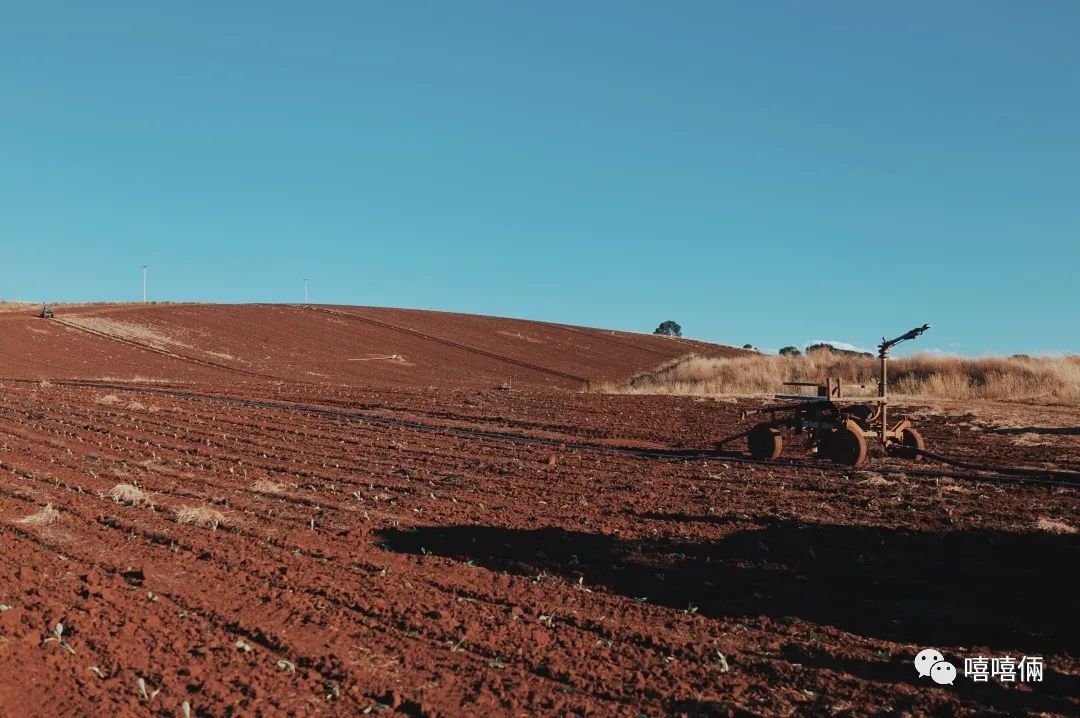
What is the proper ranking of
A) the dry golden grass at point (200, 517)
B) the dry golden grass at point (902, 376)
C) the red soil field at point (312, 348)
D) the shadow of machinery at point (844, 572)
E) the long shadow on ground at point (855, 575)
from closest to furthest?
the long shadow on ground at point (855, 575) < the shadow of machinery at point (844, 572) < the dry golden grass at point (200, 517) < the dry golden grass at point (902, 376) < the red soil field at point (312, 348)

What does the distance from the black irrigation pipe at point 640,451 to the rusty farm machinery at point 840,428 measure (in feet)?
0.97

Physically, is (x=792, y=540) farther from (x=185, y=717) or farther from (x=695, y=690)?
(x=185, y=717)

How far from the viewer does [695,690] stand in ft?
18.3

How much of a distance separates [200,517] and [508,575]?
4070mm

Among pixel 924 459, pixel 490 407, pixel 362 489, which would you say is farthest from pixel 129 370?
pixel 924 459

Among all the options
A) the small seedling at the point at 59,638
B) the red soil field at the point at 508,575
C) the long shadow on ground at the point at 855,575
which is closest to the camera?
the red soil field at the point at 508,575

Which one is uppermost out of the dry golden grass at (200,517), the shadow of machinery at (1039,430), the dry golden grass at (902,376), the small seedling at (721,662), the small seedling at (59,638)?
the dry golden grass at (902,376)

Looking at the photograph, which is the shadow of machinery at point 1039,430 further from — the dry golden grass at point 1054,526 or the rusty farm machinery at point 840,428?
the dry golden grass at point 1054,526

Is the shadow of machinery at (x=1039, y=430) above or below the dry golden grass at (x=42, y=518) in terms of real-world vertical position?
above

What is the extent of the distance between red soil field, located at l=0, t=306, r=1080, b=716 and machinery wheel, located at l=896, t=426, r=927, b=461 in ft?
1.30

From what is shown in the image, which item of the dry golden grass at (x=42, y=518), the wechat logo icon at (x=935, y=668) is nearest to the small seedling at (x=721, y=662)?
the wechat logo icon at (x=935, y=668)

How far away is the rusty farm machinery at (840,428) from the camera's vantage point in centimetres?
1537

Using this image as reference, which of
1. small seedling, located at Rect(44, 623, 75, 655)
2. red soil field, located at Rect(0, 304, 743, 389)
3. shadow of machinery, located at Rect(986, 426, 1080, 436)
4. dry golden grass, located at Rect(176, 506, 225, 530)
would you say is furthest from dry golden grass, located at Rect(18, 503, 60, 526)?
red soil field, located at Rect(0, 304, 743, 389)

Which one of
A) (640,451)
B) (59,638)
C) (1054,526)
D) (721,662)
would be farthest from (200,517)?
(640,451)
